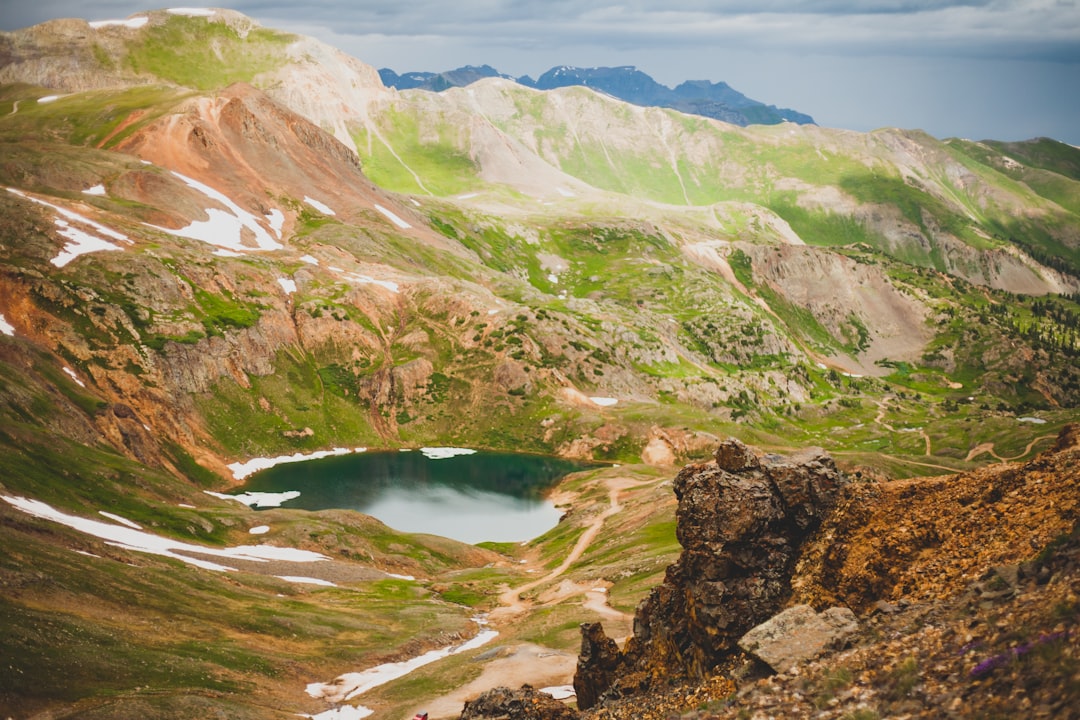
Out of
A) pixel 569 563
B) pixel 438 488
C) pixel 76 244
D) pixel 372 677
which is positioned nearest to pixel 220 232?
pixel 76 244

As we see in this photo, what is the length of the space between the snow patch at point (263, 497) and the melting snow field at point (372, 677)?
6539 centimetres

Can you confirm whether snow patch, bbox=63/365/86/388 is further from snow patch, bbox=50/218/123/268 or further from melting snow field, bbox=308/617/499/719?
melting snow field, bbox=308/617/499/719

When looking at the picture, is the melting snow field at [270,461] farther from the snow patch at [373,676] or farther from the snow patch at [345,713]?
the snow patch at [345,713]

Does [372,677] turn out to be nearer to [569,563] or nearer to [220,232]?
[569,563]

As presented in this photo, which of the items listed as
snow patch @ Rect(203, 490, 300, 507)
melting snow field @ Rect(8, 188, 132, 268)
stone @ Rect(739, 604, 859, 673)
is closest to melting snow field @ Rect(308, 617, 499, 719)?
stone @ Rect(739, 604, 859, 673)

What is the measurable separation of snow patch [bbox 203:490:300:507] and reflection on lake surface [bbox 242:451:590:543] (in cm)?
152

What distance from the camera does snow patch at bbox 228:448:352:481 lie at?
447 ft

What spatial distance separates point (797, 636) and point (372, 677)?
42010mm

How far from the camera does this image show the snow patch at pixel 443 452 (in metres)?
159

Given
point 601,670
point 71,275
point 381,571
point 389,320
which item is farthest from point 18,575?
point 389,320

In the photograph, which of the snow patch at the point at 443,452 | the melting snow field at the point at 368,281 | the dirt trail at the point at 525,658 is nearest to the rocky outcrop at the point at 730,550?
the dirt trail at the point at 525,658


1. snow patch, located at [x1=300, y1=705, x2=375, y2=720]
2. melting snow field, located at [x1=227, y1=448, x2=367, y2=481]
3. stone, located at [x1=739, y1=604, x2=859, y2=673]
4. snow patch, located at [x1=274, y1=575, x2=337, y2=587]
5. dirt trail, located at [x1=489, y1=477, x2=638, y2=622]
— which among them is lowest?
melting snow field, located at [x1=227, y1=448, x2=367, y2=481]

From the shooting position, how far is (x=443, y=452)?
162m

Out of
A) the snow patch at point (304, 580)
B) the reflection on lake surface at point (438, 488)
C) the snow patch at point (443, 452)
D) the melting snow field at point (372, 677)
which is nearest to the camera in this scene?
the melting snow field at point (372, 677)
